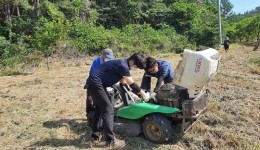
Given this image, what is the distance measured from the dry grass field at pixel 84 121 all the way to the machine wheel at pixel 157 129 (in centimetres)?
11

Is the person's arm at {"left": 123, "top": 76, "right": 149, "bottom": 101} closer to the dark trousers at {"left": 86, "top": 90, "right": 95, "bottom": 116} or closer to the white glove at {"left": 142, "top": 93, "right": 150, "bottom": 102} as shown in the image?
the white glove at {"left": 142, "top": 93, "right": 150, "bottom": 102}

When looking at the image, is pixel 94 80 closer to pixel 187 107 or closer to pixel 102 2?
A: pixel 187 107

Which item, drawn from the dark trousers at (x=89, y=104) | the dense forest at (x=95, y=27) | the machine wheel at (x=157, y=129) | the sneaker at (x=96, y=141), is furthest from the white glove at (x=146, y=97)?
the dense forest at (x=95, y=27)

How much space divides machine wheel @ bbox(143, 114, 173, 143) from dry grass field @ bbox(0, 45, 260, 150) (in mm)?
109

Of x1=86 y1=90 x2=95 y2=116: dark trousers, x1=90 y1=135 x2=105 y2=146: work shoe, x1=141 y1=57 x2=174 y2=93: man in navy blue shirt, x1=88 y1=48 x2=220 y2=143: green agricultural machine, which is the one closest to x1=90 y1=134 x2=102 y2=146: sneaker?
x1=90 y1=135 x2=105 y2=146: work shoe

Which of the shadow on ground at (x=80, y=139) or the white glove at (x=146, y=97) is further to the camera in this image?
the shadow on ground at (x=80, y=139)

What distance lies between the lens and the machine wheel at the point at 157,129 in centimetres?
555

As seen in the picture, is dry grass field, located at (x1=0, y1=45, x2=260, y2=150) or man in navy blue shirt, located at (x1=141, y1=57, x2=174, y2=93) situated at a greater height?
man in navy blue shirt, located at (x1=141, y1=57, x2=174, y2=93)

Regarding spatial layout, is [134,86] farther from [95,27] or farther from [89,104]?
[95,27]

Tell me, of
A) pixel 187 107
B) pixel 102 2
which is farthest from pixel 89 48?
pixel 187 107

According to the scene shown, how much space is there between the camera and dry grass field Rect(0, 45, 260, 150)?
18.7ft

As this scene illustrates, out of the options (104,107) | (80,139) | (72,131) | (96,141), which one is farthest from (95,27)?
(104,107)

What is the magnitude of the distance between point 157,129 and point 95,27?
21061 millimetres

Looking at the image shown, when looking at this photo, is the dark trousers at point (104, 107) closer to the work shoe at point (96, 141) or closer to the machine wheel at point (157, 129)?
the work shoe at point (96, 141)
